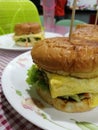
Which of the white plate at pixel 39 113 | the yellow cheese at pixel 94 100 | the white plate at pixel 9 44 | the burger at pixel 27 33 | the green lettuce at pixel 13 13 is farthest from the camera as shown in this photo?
the green lettuce at pixel 13 13

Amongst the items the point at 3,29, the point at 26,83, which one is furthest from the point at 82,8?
the point at 26,83

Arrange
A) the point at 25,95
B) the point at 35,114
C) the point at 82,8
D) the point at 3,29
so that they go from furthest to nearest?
the point at 82,8 → the point at 3,29 → the point at 25,95 → the point at 35,114

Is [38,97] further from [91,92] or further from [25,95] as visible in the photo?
[91,92]

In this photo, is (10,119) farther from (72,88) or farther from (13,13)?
(13,13)

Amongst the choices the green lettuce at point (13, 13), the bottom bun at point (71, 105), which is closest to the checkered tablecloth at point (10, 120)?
the bottom bun at point (71, 105)

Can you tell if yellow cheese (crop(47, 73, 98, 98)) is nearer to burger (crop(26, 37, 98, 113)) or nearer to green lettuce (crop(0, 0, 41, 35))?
burger (crop(26, 37, 98, 113))

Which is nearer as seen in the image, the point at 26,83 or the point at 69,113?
the point at 69,113

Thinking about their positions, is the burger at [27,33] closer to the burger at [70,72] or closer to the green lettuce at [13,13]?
the green lettuce at [13,13]
